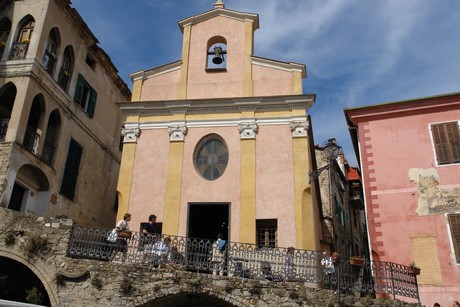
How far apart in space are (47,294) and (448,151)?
46.1 feet

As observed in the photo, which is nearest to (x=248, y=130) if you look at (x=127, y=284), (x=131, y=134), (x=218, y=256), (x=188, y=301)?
(x=131, y=134)

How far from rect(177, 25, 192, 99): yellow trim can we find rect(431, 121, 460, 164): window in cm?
972

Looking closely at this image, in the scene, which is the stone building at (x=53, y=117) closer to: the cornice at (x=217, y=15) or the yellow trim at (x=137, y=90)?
the yellow trim at (x=137, y=90)

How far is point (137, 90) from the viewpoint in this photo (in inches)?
748

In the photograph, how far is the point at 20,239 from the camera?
13625 millimetres

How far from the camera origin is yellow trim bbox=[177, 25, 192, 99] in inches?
729

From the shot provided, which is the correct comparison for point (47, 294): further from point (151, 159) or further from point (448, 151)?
point (448, 151)

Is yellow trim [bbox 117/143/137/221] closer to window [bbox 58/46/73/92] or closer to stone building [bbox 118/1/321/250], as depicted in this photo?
stone building [bbox 118/1/321/250]

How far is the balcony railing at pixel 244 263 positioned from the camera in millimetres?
13156

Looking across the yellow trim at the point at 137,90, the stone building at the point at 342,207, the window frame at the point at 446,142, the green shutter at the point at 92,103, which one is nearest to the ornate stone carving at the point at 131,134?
the yellow trim at the point at 137,90

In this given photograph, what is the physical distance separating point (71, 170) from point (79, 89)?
383 cm

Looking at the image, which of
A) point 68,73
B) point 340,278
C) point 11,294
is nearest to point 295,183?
point 340,278

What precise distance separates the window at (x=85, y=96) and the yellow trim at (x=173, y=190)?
608cm

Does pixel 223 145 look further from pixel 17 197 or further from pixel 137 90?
pixel 17 197
